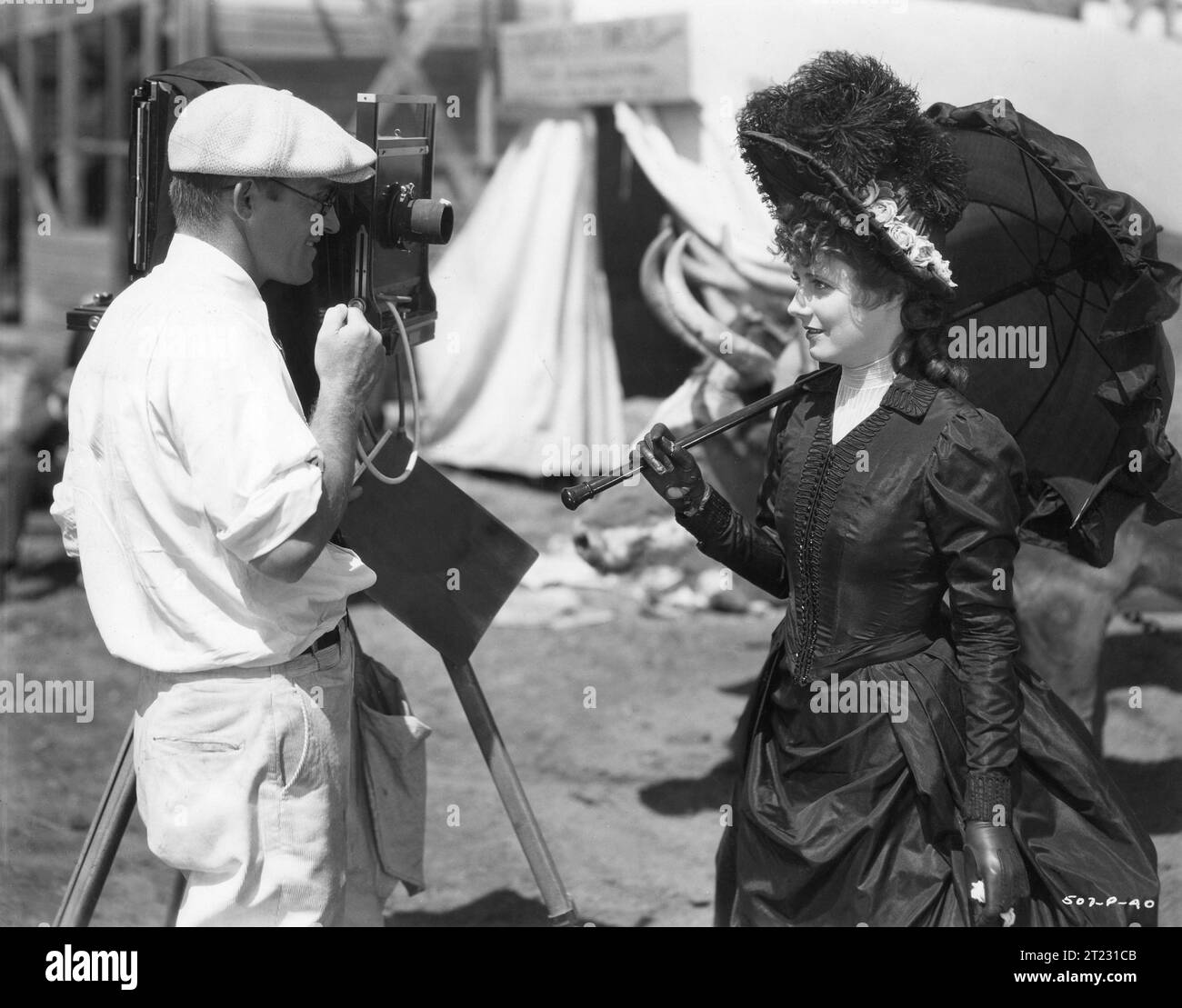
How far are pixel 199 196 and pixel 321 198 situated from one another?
0.63ft

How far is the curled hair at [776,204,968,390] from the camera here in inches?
87.4

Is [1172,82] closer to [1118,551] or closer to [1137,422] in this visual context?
[1118,551]

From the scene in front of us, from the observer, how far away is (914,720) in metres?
2.24

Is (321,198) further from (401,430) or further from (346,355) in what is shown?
(401,430)

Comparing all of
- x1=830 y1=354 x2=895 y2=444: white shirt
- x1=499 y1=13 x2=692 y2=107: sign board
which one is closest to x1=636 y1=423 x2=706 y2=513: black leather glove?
x1=830 y1=354 x2=895 y2=444: white shirt

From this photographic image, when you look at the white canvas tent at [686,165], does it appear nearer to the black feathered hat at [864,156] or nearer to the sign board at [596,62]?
the sign board at [596,62]

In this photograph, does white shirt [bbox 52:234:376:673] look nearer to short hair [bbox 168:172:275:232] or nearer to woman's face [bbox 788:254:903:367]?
short hair [bbox 168:172:275:232]

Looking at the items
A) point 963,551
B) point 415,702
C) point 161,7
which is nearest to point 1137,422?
point 963,551

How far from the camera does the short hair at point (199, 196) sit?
Answer: 2111 millimetres

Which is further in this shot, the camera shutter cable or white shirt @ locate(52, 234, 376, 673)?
the camera shutter cable

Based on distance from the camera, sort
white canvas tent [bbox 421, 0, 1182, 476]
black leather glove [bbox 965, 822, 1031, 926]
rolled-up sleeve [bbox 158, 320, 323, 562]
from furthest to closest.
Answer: white canvas tent [bbox 421, 0, 1182, 476] → black leather glove [bbox 965, 822, 1031, 926] → rolled-up sleeve [bbox 158, 320, 323, 562]

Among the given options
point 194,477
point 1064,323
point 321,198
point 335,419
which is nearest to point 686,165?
Result: point 1064,323

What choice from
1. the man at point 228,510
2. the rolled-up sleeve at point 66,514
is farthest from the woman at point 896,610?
the rolled-up sleeve at point 66,514

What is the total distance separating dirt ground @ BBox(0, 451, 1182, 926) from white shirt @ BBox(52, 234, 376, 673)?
1.45 metres
